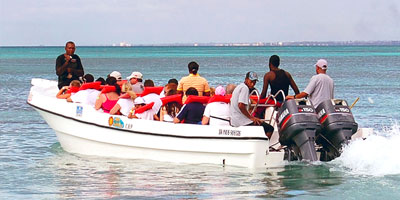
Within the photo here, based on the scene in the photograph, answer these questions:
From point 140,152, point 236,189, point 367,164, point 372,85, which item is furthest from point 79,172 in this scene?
point 372,85

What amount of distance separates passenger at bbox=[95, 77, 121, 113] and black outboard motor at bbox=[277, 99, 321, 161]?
343cm

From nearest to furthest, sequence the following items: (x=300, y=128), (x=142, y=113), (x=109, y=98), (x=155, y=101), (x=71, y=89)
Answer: (x=300, y=128)
(x=142, y=113)
(x=155, y=101)
(x=109, y=98)
(x=71, y=89)

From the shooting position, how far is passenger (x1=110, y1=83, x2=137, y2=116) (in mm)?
13430

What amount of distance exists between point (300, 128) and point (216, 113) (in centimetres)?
143

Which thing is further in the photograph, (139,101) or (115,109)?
(115,109)

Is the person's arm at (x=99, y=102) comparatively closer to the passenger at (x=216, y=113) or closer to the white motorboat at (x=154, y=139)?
the white motorboat at (x=154, y=139)

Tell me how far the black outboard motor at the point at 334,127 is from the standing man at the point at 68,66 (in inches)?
217

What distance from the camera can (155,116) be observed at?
43.2 feet

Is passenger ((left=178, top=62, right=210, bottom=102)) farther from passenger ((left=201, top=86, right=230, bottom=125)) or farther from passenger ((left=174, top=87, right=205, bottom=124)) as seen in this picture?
passenger ((left=201, top=86, right=230, bottom=125))

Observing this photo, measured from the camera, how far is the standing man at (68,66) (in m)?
15.4

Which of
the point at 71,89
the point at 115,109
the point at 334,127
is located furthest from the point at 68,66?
the point at 334,127

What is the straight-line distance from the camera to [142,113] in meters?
13.1

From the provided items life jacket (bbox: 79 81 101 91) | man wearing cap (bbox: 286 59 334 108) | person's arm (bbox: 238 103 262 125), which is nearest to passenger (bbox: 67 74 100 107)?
life jacket (bbox: 79 81 101 91)

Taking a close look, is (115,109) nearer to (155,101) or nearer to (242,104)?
(155,101)
